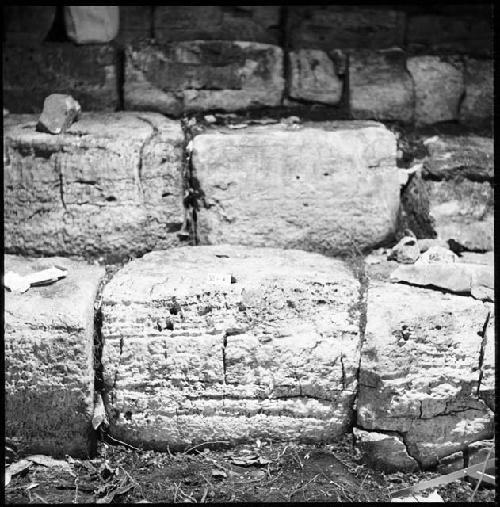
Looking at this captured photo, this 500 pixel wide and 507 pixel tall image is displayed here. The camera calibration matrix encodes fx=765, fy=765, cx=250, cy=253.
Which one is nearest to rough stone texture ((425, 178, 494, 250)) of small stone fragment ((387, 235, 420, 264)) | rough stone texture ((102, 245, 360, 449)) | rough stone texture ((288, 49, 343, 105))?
small stone fragment ((387, 235, 420, 264))

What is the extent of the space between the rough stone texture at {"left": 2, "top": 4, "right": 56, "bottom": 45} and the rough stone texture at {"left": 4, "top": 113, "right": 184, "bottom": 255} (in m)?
0.59

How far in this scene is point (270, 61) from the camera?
3779 millimetres

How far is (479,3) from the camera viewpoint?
3.92 meters

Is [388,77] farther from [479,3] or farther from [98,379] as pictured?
[98,379]

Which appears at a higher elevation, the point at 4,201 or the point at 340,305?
the point at 4,201

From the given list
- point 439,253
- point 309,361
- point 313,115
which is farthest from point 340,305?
point 313,115

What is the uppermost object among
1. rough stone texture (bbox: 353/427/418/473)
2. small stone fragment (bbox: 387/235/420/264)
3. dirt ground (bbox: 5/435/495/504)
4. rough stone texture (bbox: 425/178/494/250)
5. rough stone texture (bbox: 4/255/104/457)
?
rough stone texture (bbox: 425/178/494/250)

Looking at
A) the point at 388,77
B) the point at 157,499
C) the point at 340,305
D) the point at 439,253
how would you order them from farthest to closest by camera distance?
the point at 388,77 < the point at 439,253 < the point at 340,305 < the point at 157,499

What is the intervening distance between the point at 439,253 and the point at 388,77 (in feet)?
3.22

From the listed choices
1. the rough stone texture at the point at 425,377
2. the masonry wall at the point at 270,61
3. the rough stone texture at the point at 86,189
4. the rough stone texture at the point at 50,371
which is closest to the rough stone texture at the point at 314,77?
the masonry wall at the point at 270,61

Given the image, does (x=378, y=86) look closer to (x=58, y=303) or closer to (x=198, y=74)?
(x=198, y=74)

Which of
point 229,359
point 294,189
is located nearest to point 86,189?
point 294,189

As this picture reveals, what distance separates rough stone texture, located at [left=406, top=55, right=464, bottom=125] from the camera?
12.6 feet

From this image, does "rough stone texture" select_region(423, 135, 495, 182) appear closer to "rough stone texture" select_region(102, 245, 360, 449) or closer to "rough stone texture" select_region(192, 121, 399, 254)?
"rough stone texture" select_region(192, 121, 399, 254)
